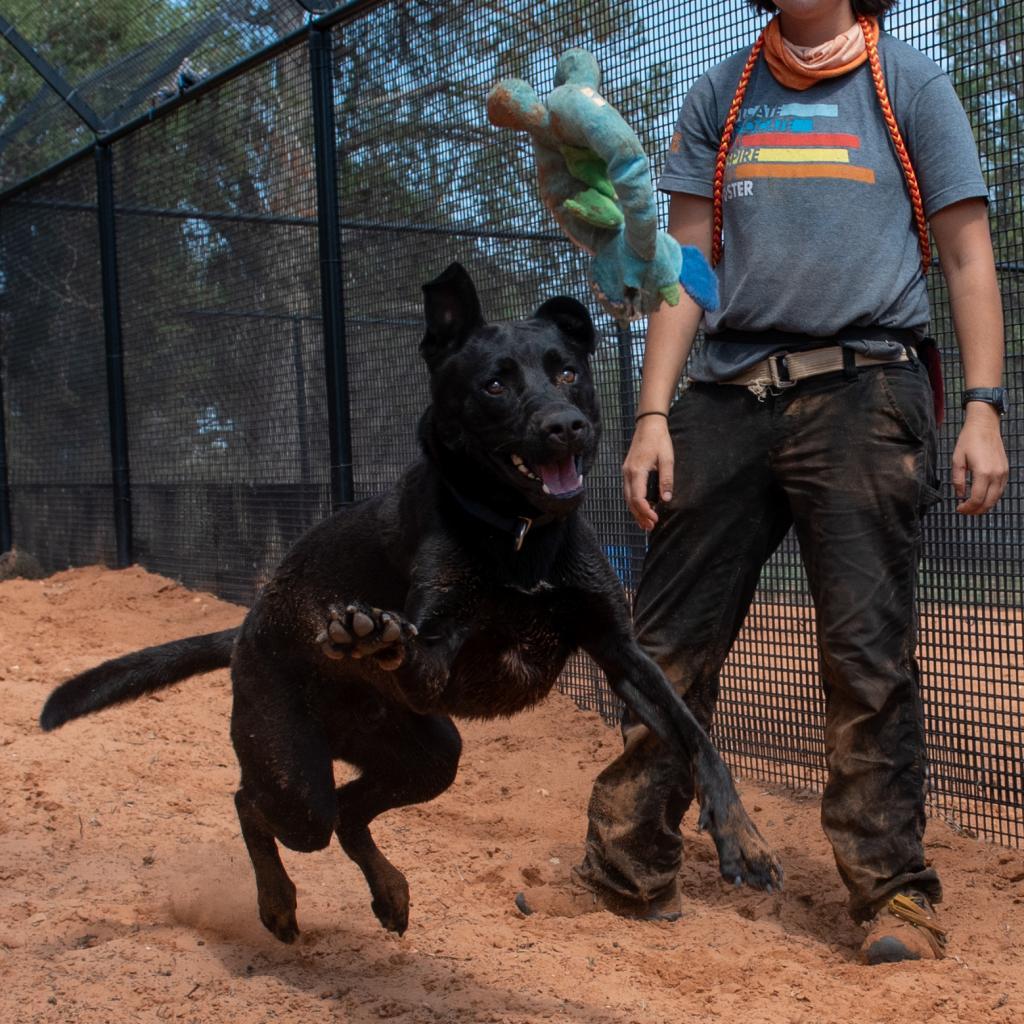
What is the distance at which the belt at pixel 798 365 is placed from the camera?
125 inches

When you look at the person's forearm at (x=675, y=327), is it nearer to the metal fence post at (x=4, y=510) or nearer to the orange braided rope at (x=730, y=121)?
the orange braided rope at (x=730, y=121)

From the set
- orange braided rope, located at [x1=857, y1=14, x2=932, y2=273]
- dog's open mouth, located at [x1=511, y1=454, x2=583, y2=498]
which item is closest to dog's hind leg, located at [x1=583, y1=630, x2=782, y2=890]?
dog's open mouth, located at [x1=511, y1=454, x2=583, y2=498]

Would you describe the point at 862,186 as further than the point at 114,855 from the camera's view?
No

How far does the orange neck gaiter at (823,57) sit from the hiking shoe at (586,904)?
2249mm

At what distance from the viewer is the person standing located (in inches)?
123

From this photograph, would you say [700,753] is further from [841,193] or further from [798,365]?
[841,193]

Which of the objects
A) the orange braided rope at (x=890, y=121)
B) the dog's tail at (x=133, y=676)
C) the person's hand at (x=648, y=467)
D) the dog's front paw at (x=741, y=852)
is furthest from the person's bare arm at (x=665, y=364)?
the dog's tail at (x=133, y=676)

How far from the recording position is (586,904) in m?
3.63

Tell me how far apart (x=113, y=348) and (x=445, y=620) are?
6648 mm

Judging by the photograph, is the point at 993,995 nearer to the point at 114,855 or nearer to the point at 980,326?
the point at 980,326

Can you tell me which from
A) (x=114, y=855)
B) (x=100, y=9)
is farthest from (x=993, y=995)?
(x=100, y=9)

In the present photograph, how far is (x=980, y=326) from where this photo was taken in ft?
10.1

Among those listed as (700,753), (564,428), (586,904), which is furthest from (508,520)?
(586,904)

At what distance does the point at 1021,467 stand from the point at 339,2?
4.12 m
